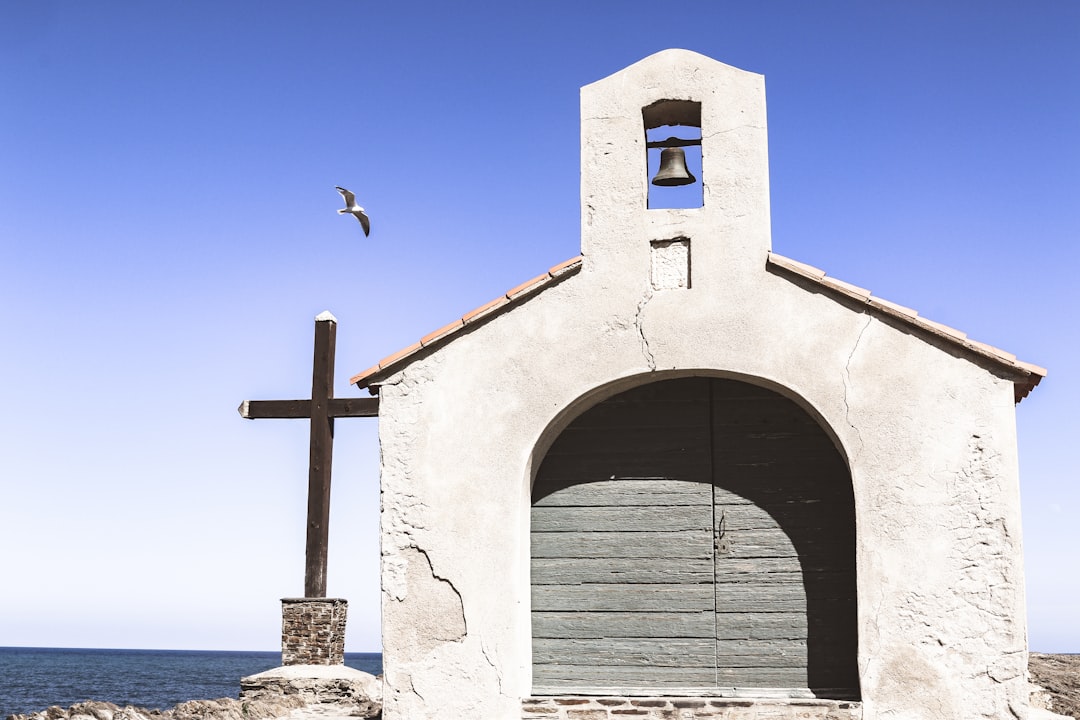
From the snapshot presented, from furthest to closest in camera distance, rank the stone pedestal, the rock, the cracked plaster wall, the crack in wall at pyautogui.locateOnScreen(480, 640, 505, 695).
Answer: the stone pedestal
the rock
the crack in wall at pyautogui.locateOnScreen(480, 640, 505, 695)
the cracked plaster wall

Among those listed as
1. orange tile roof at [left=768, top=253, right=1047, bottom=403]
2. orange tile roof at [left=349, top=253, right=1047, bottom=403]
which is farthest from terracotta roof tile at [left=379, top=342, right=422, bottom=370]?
orange tile roof at [left=768, top=253, right=1047, bottom=403]

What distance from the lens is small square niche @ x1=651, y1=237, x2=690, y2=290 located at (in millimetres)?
9148

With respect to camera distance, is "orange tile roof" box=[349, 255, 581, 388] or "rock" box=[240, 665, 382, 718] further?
"rock" box=[240, 665, 382, 718]

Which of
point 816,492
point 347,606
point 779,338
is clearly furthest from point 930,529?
point 347,606

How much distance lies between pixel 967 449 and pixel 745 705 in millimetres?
2560

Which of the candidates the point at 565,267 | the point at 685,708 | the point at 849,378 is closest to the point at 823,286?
the point at 849,378

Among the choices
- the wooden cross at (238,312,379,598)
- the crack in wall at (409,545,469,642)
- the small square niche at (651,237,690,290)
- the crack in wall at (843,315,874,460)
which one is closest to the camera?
the crack in wall at (843,315,874,460)

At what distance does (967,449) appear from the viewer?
27.5 feet

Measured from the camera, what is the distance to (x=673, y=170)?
9750 millimetres

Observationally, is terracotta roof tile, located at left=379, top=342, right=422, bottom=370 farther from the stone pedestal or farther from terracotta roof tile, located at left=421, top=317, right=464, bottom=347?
the stone pedestal

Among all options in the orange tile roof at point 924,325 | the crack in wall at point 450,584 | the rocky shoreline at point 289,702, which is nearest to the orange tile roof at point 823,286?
the orange tile roof at point 924,325

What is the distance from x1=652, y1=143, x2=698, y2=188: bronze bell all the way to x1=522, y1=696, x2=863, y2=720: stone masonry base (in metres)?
4.33

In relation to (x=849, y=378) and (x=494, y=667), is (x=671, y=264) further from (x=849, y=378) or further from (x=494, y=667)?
(x=494, y=667)

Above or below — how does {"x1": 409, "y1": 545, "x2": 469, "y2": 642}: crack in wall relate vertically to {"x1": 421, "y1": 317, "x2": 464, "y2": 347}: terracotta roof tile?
below
